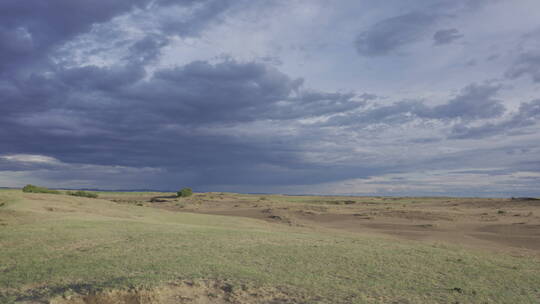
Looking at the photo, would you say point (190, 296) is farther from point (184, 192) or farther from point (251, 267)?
point (184, 192)

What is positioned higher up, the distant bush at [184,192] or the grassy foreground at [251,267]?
the distant bush at [184,192]

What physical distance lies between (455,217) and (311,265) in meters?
19.4

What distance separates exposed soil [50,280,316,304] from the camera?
4.86m

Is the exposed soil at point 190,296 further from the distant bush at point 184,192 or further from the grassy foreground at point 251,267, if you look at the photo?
the distant bush at point 184,192

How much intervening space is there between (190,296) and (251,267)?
1.52 meters

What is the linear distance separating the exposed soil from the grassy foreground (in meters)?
0.18

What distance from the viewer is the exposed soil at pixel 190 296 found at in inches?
191

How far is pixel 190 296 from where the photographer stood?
16.5 ft

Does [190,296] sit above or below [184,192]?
below

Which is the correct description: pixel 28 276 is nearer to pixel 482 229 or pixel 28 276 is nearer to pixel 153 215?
pixel 153 215

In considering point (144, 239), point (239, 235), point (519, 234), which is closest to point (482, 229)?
point (519, 234)

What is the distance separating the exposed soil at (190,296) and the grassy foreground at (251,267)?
0.58 feet

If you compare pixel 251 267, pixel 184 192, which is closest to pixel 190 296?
pixel 251 267

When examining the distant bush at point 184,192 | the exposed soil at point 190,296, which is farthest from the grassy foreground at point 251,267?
the distant bush at point 184,192
